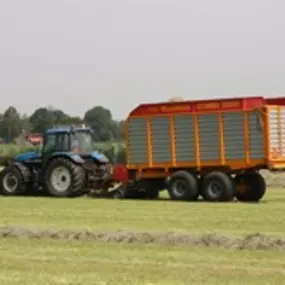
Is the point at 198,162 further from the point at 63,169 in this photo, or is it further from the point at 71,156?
the point at 63,169

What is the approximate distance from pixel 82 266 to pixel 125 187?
14671 mm

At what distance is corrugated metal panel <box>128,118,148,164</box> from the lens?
1033 inches

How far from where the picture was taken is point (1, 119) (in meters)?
109

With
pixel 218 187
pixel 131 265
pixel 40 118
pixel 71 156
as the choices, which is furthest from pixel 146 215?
pixel 40 118

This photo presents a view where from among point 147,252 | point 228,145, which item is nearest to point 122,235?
point 147,252

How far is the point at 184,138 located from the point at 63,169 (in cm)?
395

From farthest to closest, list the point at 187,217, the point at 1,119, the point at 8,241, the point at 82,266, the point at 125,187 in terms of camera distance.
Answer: the point at 1,119, the point at 125,187, the point at 187,217, the point at 8,241, the point at 82,266

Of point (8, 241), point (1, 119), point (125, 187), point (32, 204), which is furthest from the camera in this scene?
point (1, 119)

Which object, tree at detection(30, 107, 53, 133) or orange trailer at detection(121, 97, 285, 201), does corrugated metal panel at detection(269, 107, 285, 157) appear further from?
tree at detection(30, 107, 53, 133)

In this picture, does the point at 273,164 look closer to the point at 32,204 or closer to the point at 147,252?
the point at 32,204

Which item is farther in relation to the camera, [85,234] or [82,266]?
[85,234]

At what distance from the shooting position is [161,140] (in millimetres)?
25953

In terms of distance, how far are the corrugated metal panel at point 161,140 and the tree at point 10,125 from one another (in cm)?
7764

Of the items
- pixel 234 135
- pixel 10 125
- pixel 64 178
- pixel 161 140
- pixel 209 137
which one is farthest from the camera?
pixel 10 125
